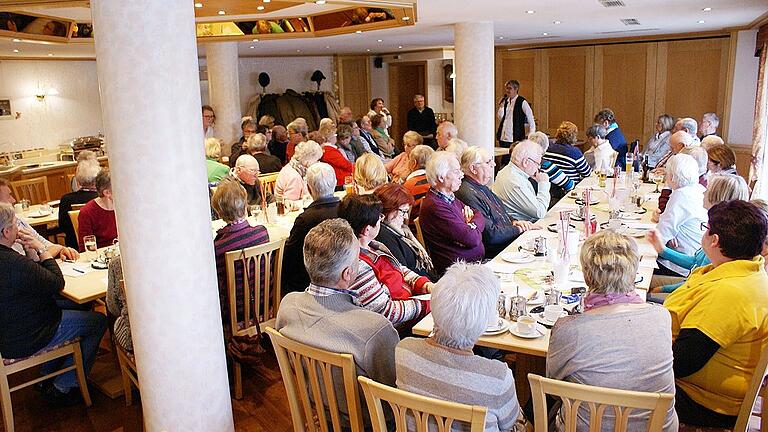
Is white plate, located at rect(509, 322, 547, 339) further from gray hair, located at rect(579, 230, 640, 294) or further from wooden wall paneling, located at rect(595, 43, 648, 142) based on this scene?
wooden wall paneling, located at rect(595, 43, 648, 142)

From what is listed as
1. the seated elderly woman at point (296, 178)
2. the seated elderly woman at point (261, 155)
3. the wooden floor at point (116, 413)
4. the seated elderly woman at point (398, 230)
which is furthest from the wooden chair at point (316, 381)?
the seated elderly woman at point (261, 155)

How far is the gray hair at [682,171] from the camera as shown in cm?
403

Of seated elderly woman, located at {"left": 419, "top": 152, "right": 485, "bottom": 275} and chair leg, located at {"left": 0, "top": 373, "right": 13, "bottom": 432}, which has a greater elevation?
seated elderly woman, located at {"left": 419, "top": 152, "right": 485, "bottom": 275}

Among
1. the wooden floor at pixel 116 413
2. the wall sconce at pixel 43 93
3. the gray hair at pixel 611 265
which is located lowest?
the wooden floor at pixel 116 413

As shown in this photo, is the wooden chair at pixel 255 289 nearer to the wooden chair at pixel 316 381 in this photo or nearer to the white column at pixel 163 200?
the white column at pixel 163 200

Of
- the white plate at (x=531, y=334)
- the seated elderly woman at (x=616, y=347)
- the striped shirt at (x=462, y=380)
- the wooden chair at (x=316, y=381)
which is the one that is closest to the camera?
the striped shirt at (x=462, y=380)

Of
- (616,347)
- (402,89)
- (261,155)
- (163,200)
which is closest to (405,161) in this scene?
(261,155)

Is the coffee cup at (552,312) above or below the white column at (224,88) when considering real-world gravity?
below

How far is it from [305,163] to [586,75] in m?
6.80

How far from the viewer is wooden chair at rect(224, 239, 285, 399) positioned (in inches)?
143

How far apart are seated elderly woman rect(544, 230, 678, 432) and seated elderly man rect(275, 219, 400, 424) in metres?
0.60

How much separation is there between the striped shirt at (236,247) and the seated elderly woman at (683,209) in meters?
2.47

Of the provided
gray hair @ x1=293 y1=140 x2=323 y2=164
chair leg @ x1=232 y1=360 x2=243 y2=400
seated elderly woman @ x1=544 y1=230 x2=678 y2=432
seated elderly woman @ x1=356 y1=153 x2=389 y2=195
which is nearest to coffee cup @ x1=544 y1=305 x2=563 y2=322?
seated elderly woman @ x1=544 y1=230 x2=678 y2=432

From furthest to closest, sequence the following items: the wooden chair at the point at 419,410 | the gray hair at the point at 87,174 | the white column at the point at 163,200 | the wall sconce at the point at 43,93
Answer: the wall sconce at the point at 43,93 → the gray hair at the point at 87,174 → the white column at the point at 163,200 → the wooden chair at the point at 419,410
